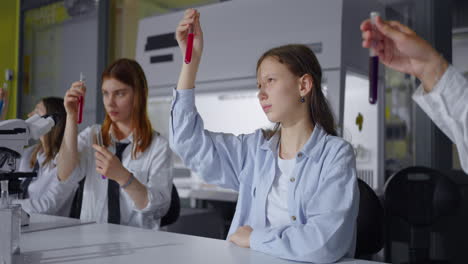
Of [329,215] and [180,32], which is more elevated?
[180,32]

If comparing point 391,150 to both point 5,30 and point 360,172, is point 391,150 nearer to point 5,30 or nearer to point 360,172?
point 360,172

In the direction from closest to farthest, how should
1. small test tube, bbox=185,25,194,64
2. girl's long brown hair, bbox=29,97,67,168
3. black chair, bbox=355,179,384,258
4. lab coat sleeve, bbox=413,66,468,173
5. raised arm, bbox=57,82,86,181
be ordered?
lab coat sleeve, bbox=413,66,468,173 → small test tube, bbox=185,25,194,64 → black chair, bbox=355,179,384,258 → raised arm, bbox=57,82,86,181 → girl's long brown hair, bbox=29,97,67,168

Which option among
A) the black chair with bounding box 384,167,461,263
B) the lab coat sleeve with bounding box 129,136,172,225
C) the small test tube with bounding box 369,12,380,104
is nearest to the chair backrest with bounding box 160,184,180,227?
the lab coat sleeve with bounding box 129,136,172,225

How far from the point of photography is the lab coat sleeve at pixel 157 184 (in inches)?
61.6

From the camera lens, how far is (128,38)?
3.43 metres

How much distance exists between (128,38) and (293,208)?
2.67 metres

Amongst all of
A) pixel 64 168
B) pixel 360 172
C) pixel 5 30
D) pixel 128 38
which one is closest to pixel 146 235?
pixel 64 168

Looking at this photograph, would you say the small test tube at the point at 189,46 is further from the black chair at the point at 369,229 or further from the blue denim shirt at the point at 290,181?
the black chair at the point at 369,229

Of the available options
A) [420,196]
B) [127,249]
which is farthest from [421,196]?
[127,249]

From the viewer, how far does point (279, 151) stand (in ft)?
4.30

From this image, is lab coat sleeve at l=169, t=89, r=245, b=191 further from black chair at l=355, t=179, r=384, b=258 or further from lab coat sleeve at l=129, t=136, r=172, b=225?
black chair at l=355, t=179, r=384, b=258

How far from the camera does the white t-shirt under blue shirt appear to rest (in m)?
1.21

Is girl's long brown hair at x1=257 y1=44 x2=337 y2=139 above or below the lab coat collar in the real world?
above

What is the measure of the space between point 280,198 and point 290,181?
0.08 meters
